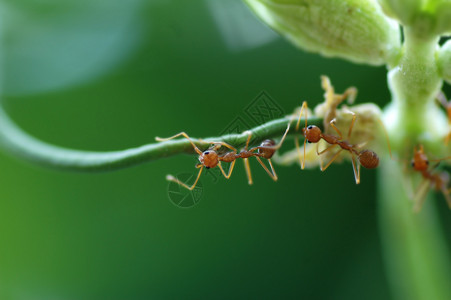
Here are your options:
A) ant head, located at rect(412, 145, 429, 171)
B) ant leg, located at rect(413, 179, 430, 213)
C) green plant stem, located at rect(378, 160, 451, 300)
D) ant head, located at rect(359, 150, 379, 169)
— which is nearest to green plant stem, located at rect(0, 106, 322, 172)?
ant head, located at rect(359, 150, 379, 169)

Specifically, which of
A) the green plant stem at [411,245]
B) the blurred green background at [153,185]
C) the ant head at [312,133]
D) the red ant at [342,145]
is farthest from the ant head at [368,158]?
the blurred green background at [153,185]

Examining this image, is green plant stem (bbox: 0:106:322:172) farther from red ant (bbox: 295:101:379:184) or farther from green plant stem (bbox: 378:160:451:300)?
green plant stem (bbox: 378:160:451:300)

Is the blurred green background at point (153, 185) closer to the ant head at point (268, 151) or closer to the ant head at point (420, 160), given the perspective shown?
the ant head at point (268, 151)

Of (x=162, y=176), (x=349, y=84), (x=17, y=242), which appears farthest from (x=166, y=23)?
(x=17, y=242)

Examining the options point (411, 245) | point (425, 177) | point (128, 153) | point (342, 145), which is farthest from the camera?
point (411, 245)

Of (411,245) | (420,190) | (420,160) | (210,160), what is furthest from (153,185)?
(420,160)

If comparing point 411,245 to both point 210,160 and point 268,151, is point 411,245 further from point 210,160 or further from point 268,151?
point 210,160

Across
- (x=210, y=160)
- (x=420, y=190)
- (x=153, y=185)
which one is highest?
(x=153, y=185)
